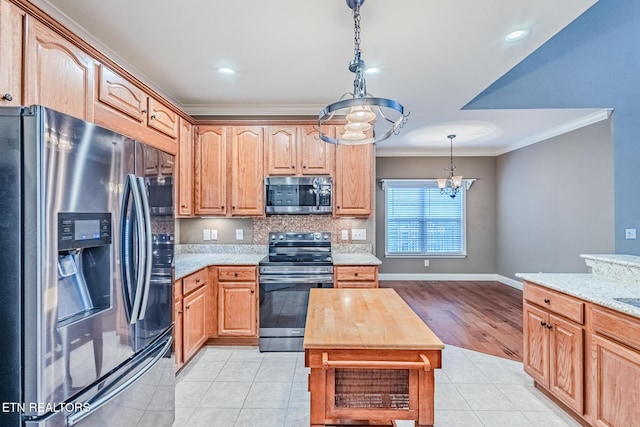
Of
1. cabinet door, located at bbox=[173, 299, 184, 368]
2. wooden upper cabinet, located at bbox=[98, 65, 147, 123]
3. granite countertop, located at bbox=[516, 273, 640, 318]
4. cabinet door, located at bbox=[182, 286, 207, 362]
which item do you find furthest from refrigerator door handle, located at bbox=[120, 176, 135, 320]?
granite countertop, located at bbox=[516, 273, 640, 318]

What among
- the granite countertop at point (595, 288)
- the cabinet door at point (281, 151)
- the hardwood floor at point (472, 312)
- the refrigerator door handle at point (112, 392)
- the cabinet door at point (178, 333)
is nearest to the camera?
the refrigerator door handle at point (112, 392)

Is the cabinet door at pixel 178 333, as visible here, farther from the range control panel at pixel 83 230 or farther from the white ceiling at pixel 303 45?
the white ceiling at pixel 303 45

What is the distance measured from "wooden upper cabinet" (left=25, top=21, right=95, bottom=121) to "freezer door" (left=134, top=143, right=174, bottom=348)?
21.3 inches

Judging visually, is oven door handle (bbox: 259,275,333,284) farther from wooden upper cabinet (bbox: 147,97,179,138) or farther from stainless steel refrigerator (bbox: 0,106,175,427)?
wooden upper cabinet (bbox: 147,97,179,138)

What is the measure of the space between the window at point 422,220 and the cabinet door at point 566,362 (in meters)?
4.29

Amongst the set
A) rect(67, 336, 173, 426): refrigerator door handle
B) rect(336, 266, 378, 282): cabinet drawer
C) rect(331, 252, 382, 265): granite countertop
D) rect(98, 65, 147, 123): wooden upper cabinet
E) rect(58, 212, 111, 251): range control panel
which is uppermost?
rect(98, 65, 147, 123): wooden upper cabinet

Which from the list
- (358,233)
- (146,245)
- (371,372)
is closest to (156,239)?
(146,245)

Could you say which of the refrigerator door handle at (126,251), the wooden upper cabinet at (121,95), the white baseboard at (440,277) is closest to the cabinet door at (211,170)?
the wooden upper cabinet at (121,95)

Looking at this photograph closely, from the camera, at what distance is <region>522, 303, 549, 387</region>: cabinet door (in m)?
2.22

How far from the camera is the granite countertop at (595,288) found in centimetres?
172

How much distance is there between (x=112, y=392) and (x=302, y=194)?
243 centimetres

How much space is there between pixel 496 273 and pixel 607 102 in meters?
3.69

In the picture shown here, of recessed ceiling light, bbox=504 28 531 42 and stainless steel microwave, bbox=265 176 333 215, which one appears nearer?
recessed ceiling light, bbox=504 28 531 42

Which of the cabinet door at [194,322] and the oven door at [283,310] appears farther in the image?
the oven door at [283,310]
